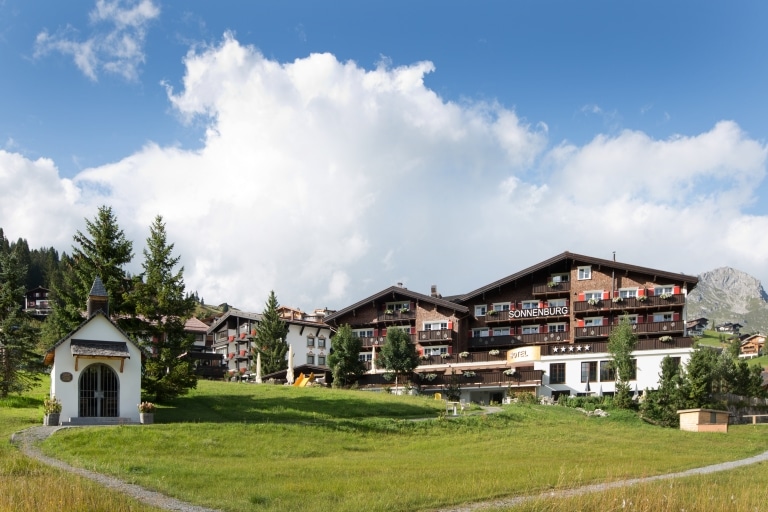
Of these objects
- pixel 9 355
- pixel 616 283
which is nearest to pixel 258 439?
pixel 9 355

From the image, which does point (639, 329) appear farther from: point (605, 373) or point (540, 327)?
point (540, 327)

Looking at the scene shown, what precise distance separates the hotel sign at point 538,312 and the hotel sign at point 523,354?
3.67 meters

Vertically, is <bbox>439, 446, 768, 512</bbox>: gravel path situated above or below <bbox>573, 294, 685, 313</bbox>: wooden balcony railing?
below

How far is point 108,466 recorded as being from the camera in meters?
24.6

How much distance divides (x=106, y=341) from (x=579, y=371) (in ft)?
133

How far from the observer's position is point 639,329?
6756 centimetres

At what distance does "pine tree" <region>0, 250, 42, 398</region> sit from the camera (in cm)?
4225

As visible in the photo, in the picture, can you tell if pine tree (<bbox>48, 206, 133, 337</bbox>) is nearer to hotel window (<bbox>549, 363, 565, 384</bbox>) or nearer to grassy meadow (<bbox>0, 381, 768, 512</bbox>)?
grassy meadow (<bbox>0, 381, 768, 512</bbox>)

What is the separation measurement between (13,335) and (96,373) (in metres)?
6.39

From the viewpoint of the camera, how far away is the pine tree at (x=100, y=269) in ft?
150

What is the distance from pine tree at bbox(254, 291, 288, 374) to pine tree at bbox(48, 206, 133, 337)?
35.7m

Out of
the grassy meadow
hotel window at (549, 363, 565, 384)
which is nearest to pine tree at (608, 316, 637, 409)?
the grassy meadow

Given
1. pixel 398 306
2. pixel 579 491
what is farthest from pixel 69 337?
pixel 398 306

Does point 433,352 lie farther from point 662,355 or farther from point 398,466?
point 398,466
